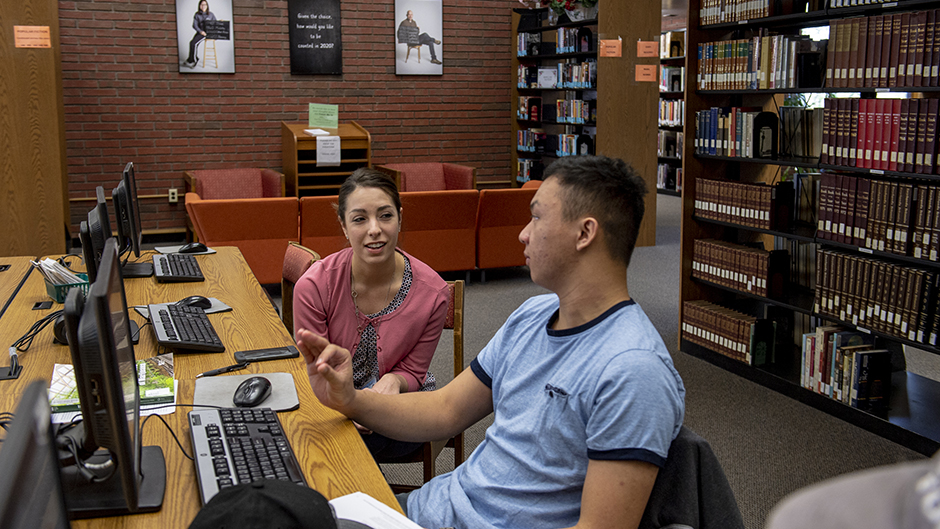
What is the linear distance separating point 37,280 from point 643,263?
17.0ft

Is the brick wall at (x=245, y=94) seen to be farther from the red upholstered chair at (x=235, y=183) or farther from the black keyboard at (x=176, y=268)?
the black keyboard at (x=176, y=268)

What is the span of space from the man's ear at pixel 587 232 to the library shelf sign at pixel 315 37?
309 inches

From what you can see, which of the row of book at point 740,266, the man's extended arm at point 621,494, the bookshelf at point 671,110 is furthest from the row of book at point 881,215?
the bookshelf at point 671,110

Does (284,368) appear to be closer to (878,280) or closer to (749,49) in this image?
(878,280)

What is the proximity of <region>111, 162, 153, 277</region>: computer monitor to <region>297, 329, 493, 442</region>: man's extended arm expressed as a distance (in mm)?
1700

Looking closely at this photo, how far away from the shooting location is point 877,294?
3482 mm

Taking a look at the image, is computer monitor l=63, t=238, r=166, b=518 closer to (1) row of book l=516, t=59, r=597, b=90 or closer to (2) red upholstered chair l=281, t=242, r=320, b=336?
(2) red upholstered chair l=281, t=242, r=320, b=336

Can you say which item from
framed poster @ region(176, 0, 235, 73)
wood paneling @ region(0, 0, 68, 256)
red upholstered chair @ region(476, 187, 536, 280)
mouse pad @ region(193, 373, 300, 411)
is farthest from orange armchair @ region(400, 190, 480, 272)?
mouse pad @ region(193, 373, 300, 411)

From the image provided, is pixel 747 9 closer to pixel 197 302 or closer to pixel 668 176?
pixel 197 302

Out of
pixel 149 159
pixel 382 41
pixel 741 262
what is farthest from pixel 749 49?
pixel 149 159

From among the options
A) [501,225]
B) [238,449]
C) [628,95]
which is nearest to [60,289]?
[238,449]

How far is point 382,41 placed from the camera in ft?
29.8

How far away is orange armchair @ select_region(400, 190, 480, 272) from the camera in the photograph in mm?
6066

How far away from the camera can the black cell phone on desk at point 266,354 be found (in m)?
2.21
